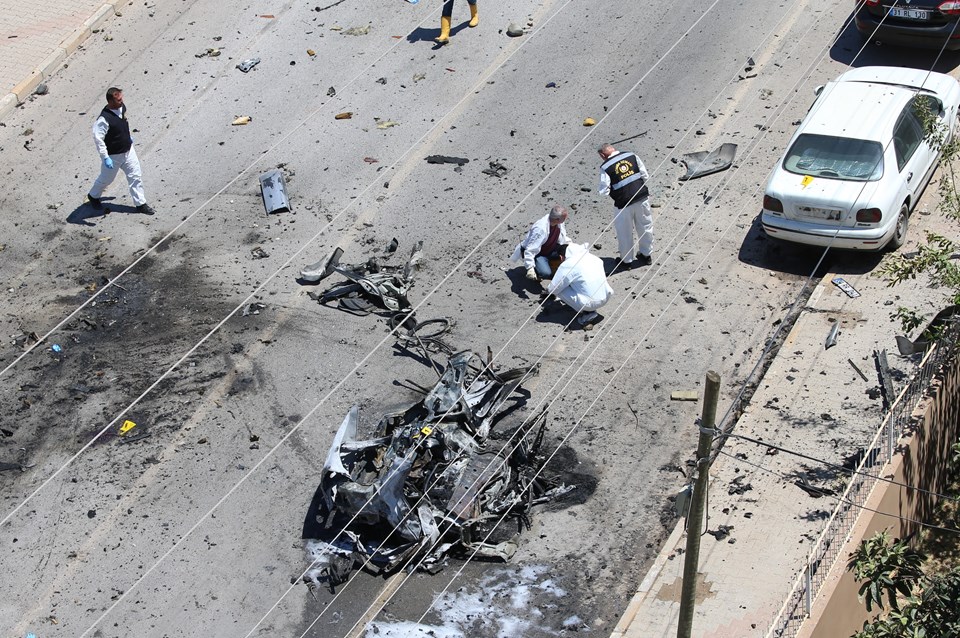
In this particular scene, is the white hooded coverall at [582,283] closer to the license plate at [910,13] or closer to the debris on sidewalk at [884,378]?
the debris on sidewalk at [884,378]

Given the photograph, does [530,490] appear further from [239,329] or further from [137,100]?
[137,100]

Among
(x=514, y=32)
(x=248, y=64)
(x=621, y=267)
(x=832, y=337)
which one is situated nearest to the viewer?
(x=832, y=337)

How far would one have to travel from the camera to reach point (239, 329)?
12492 millimetres

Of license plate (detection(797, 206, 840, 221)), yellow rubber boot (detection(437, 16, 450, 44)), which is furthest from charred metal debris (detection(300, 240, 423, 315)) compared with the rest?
yellow rubber boot (detection(437, 16, 450, 44))

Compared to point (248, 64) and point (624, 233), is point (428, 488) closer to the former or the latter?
point (624, 233)

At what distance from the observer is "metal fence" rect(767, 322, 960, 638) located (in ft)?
28.9

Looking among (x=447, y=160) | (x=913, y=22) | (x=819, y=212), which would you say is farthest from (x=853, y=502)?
(x=913, y=22)

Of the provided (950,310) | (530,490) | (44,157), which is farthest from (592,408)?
(44,157)

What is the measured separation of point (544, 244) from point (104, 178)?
19.2 feet

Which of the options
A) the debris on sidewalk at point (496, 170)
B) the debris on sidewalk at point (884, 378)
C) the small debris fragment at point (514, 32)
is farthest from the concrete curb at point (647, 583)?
the small debris fragment at point (514, 32)

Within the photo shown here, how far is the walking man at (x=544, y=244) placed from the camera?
492 inches

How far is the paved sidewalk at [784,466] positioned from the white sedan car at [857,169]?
0.59 m

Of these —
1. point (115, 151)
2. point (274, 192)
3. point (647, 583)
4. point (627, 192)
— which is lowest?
point (647, 583)

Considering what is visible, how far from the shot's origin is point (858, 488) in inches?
388
